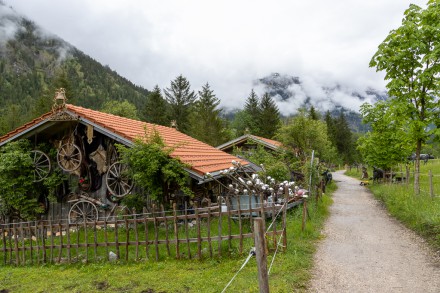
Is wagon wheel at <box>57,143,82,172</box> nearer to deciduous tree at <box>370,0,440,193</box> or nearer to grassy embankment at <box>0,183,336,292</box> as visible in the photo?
grassy embankment at <box>0,183,336,292</box>

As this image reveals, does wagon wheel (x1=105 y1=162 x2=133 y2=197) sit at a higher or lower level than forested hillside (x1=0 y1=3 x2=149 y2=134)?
lower

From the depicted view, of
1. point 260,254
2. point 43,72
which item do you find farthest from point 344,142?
point 43,72

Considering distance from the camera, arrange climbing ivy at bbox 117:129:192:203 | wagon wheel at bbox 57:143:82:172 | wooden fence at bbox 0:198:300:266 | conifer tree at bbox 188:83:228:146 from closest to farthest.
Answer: wooden fence at bbox 0:198:300:266, climbing ivy at bbox 117:129:192:203, wagon wheel at bbox 57:143:82:172, conifer tree at bbox 188:83:228:146

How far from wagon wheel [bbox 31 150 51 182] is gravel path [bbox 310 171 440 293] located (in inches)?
384

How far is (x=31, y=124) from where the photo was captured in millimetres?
10734

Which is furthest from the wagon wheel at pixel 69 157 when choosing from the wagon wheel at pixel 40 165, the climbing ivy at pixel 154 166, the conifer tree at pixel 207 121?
the conifer tree at pixel 207 121

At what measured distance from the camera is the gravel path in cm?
550

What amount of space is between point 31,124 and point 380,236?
39.4ft

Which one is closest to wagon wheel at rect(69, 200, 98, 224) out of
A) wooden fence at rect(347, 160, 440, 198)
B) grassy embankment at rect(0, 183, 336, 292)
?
grassy embankment at rect(0, 183, 336, 292)

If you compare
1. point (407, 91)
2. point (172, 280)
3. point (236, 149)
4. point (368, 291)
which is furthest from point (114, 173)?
point (236, 149)

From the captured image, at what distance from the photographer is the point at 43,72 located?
143 metres

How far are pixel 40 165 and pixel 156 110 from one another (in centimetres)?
2944

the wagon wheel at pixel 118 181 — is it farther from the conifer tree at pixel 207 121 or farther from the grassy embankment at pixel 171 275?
the conifer tree at pixel 207 121

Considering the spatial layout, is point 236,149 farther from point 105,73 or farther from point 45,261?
point 105,73
